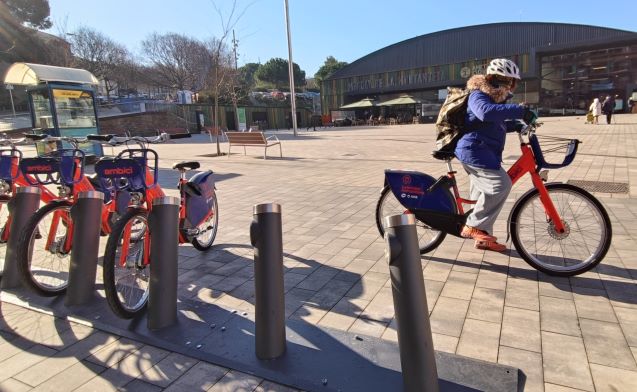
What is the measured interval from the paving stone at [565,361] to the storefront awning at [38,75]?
1317 centimetres

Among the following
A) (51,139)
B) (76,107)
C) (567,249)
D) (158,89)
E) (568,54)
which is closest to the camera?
(567,249)

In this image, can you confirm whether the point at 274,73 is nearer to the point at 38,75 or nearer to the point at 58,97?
the point at 58,97

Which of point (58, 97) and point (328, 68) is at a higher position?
point (328, 68)

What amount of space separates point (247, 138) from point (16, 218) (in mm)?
10355

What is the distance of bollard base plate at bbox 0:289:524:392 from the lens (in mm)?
2276

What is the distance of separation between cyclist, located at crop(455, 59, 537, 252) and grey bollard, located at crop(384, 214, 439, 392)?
1798 millimetres

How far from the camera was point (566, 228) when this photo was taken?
351 centimetres

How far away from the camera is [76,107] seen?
12484 millimetres

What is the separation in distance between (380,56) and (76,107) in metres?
46.2

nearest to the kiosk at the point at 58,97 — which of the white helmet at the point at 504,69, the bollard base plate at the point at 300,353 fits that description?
the bollard base plate at the point at 300,353

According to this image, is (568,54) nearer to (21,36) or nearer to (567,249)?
(567,249)

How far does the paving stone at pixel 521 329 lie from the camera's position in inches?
102

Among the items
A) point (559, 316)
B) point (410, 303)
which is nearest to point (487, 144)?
point (559, 316)

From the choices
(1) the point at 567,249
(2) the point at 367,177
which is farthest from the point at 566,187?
(2) the point at 367,177
